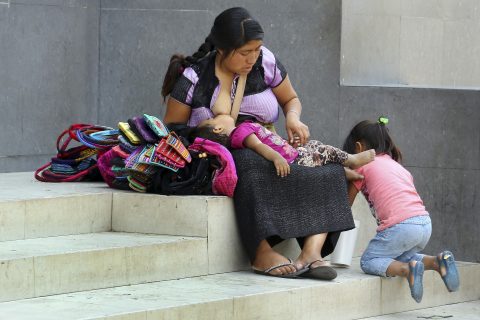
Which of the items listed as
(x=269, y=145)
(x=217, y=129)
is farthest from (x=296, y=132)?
(x=217, y=129)

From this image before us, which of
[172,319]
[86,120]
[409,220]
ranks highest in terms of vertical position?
[86,120]

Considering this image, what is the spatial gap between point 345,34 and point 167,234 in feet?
9.44

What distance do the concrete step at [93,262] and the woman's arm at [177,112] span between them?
0.77 metres

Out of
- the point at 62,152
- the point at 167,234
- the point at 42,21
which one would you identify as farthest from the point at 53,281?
the point at 42,21

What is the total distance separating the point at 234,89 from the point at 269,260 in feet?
3.38

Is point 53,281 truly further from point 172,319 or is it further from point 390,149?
→ point 390,149

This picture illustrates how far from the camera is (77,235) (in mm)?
5777

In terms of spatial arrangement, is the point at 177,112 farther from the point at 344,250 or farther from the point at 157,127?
the point at 344,250

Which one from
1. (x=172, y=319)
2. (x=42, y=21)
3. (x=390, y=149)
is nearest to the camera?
(x=172, y=319)

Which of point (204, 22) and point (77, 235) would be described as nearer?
Answer: point (77, 235)

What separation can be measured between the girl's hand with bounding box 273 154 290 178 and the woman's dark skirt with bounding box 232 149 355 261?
0.03 meters

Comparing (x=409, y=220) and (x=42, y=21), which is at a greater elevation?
(x=42, y=21)

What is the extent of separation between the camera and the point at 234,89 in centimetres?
633

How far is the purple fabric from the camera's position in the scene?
628 cm
